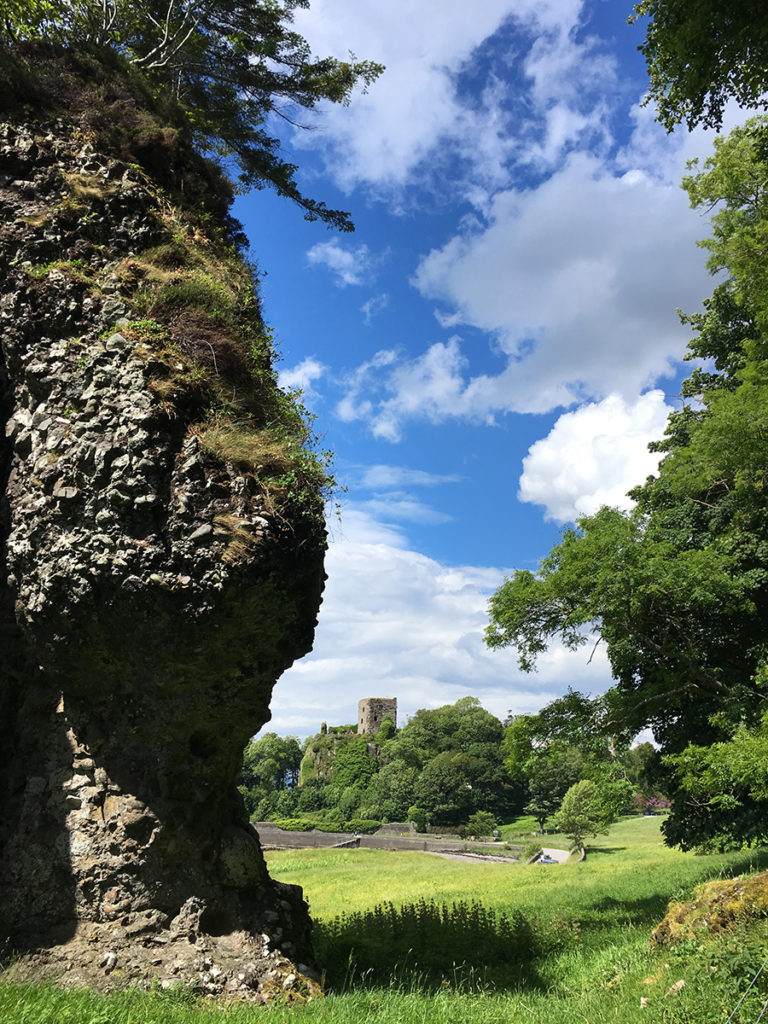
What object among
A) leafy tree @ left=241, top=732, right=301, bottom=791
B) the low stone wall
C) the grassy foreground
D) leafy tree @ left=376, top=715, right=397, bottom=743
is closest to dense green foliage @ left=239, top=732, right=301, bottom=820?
leafy tree @ left=241, top=732, right=301, bottom=791

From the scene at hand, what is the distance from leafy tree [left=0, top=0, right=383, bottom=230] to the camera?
1386 centimetres

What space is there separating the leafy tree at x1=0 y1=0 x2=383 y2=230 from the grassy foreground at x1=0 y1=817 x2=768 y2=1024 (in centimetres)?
1543

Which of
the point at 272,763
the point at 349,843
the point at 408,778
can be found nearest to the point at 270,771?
the point at 272,763

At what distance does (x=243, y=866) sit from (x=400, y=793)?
64.8 m

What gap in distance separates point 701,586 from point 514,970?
9.39 m

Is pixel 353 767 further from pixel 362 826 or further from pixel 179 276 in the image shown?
pixel 179 276

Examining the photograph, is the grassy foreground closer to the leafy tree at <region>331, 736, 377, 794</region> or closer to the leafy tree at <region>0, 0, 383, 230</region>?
the leafy tree at <region>0, 0, 383, 230</region>

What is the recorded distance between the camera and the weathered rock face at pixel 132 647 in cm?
729

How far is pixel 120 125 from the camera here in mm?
11406

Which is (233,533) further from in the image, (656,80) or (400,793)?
(400,793)

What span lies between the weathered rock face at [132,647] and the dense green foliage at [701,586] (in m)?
9.56

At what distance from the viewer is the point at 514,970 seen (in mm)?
9789

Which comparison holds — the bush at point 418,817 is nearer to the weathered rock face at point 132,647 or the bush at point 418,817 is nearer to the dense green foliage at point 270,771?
the dense green foliage at point 270,771

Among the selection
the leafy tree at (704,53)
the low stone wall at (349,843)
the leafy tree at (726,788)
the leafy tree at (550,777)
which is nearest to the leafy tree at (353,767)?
the leafy tree at (550,777)
